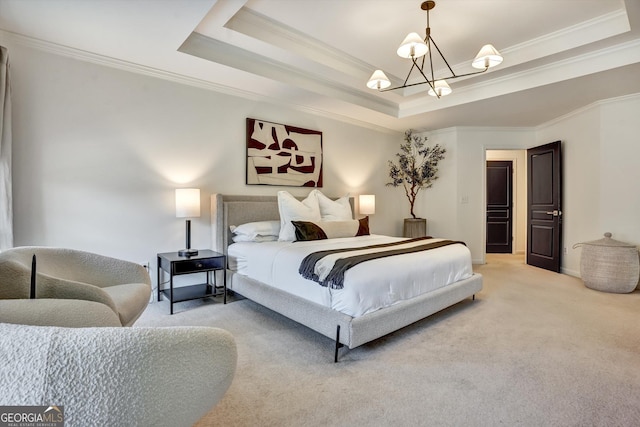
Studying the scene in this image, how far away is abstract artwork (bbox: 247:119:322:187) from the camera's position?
415 centimetres

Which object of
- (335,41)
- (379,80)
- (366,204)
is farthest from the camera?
(366,204)

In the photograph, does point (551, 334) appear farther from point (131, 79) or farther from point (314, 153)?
point (131, 79)

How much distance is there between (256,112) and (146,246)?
212 centimetres

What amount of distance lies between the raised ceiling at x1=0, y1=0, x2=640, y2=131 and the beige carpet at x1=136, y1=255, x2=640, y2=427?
2.52m

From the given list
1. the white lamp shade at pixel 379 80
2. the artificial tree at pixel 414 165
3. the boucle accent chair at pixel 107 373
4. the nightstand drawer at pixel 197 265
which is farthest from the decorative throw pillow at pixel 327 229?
the boucle accent chair at pixel 107 373

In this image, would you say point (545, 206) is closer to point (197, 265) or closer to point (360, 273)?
point (360, 273)

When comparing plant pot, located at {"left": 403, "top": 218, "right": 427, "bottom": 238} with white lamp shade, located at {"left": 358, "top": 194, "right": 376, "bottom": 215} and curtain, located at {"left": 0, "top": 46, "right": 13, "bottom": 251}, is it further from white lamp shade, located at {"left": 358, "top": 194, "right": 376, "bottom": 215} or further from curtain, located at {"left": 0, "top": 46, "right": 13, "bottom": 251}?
curtain, located at {"left": 0, "top": 46, "right": 13, "bottom": 251}

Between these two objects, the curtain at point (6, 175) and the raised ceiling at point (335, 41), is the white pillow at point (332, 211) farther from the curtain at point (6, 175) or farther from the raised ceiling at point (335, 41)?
the curtain at point (6, 175)

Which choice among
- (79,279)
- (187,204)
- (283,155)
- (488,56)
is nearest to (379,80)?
(488,56)

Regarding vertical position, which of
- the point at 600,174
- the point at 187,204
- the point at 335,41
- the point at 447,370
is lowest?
the point at 447,370

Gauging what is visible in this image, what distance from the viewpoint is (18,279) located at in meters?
1.09

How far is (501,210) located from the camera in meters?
7.21

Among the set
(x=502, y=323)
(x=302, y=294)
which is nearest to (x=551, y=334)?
(x=502, y=323)

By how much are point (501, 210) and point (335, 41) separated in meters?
5.81
